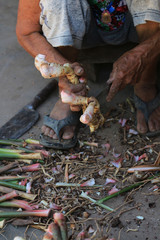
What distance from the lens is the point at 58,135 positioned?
2.00m

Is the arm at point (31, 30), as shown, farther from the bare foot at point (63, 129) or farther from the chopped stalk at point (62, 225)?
the chopped stalk at point (62, 225)

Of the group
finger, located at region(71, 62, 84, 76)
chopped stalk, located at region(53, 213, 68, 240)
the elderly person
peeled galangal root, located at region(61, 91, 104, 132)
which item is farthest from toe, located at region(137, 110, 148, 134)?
chopped stalk, located at region(53, 213, 68, 240)

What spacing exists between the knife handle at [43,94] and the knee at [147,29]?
37.6 inches

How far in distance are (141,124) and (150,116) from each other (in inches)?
3.4

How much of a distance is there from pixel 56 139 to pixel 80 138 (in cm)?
16

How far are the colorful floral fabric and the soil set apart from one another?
0.57m

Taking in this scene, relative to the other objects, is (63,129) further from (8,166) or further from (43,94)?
(43,94)

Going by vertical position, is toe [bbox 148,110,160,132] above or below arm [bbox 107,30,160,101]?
below

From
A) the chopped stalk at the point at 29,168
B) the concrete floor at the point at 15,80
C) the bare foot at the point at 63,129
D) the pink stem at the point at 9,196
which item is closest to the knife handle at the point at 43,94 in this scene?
the concrete floor at the point at 15,80

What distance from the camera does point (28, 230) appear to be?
1.54 m

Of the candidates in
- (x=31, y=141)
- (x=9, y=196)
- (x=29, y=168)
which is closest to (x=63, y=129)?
(x=31, y=141)

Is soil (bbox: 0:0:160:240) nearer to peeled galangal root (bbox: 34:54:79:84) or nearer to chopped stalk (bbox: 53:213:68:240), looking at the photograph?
chopped stalk (bbox: 53:213:68:240)

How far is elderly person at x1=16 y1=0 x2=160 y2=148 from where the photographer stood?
1.67 meters

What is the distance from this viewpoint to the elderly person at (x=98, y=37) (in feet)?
5.48
